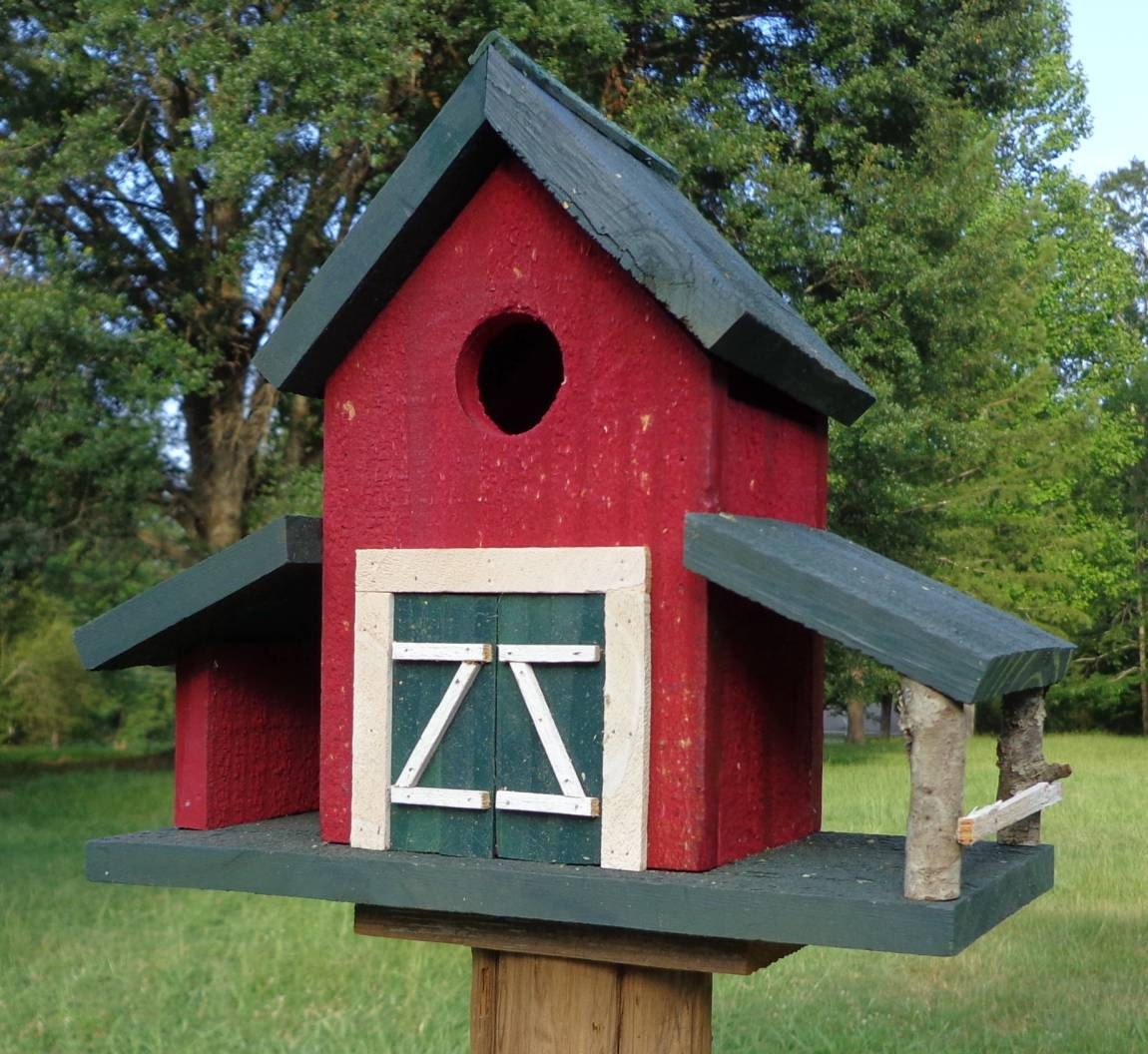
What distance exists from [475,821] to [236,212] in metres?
13.1


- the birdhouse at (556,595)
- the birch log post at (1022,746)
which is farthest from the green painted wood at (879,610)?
the birch log post at (1022,746)

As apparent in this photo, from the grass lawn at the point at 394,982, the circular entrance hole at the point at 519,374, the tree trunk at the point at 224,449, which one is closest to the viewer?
the circular entrance hole at the point at 519,374

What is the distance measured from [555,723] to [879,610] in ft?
2.71

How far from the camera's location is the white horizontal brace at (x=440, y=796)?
3324 mm

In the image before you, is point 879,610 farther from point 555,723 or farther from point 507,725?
point 507,725

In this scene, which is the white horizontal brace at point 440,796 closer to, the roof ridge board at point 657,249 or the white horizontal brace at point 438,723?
the white horizontal brace at point 438,723

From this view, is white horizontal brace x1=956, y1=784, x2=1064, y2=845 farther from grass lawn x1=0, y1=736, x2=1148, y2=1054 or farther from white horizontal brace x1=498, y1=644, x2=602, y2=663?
grass lawn x1=0, y1=736, x2=1148, y2=1054

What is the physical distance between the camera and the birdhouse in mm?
3078

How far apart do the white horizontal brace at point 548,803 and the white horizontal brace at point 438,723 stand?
20cm

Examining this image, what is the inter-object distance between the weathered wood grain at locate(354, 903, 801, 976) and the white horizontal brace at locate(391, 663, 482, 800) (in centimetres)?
43

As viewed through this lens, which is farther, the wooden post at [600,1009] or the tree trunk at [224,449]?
the tree trunk at [224,449]

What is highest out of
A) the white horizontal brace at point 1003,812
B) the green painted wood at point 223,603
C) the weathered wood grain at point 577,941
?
the green painted wood at point 223,603

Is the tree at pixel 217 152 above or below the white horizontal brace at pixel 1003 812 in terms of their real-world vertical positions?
above

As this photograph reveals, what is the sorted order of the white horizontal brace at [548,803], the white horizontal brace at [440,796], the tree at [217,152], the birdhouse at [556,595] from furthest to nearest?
1. the tree at [217,152]
2. the white horizontal brace at [440,796]
3. the white horizontal brace at [548,803]
4. the birdhouse at [556,595]
